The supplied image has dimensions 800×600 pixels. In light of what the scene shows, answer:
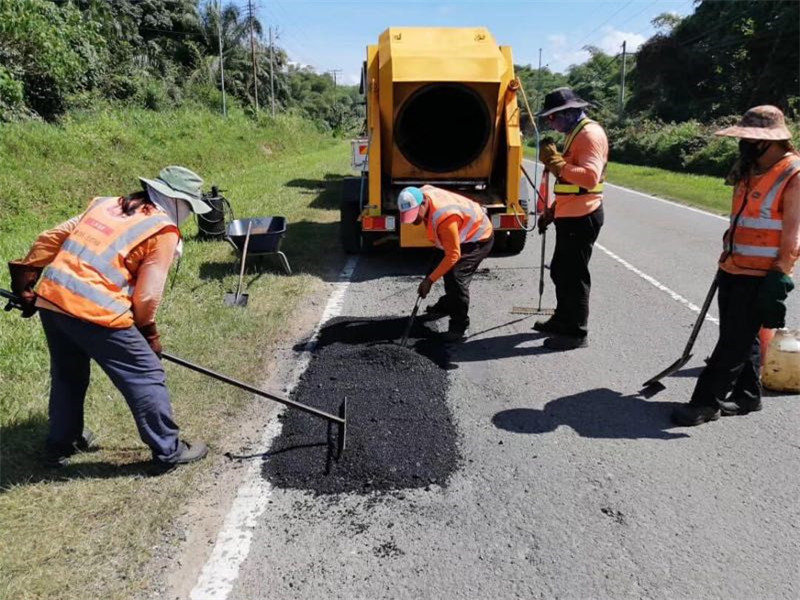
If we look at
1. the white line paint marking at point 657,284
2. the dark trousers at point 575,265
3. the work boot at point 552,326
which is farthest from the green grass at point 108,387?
the white line paint marking at point 657,284

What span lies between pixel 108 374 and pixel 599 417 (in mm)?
2842

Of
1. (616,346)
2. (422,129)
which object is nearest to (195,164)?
(422,129)

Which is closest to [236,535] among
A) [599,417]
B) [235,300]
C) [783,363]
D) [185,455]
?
[185,455]

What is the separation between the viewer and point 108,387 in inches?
162

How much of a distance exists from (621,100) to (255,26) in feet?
70.5

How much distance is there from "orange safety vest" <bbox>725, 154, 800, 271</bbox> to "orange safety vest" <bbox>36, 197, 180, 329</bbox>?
10.4ft

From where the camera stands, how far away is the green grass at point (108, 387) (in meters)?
2.63

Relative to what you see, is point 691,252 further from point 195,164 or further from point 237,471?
point 195,164

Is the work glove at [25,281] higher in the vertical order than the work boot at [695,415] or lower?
higher

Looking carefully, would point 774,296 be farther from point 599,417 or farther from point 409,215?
point 409,215

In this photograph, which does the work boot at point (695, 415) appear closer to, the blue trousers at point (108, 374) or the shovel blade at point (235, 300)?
the blue trousers at point (108, 374)

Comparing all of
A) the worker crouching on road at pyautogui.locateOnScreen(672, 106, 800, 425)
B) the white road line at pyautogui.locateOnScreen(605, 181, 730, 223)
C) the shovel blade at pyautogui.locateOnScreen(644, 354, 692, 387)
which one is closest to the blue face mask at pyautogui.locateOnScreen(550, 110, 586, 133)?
the worker crouching on road at pyautogui.locateOnScreen(672, 106, 800, 425)

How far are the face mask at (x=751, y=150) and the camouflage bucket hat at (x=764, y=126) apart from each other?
82mm

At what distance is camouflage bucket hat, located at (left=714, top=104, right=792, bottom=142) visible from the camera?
337cm
